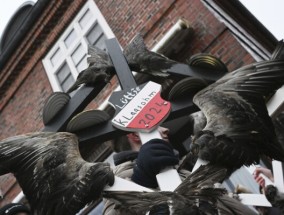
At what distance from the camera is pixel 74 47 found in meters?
8.25

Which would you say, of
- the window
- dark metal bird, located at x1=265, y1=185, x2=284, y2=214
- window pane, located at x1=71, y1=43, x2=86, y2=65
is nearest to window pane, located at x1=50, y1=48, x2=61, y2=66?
the window

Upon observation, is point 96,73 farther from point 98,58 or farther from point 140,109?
point 140,109

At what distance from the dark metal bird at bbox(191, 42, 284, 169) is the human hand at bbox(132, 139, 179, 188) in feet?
0.48

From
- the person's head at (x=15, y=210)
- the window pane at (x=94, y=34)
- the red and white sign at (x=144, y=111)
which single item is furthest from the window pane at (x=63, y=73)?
the red and white sign at (x=144, y=111)

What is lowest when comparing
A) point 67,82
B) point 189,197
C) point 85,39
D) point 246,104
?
point 67,82

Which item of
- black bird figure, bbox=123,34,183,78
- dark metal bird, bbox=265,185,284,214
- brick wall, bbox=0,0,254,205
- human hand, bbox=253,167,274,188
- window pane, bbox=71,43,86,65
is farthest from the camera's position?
window pane, bbox=71,43,86,65

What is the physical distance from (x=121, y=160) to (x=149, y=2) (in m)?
4.59

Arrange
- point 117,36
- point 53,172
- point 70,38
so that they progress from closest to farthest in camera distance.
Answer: point 53,172
point 117,36
point 70,38

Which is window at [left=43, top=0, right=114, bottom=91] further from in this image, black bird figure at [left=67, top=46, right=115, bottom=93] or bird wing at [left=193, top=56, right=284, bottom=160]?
bird wing at [left=193, top=56, right=284, bottom=160]

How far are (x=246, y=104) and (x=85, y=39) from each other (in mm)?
6235

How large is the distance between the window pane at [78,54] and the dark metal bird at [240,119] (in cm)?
598

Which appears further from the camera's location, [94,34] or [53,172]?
[94,34]

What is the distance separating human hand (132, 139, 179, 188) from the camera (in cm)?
219

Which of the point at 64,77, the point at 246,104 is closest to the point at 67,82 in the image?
the point at 64,77
